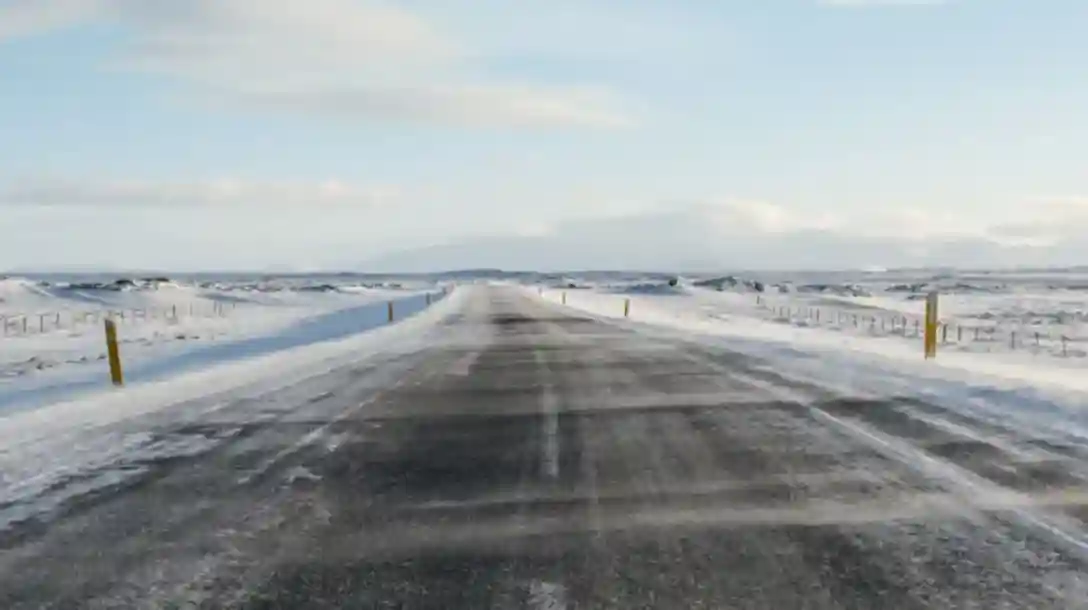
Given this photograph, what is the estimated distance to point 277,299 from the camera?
2704 inches

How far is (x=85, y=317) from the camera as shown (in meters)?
42.9

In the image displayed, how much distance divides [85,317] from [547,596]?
4598 cm

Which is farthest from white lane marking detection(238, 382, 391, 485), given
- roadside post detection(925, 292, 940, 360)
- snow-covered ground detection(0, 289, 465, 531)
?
roadside post detection(925, 292, 940, 360)

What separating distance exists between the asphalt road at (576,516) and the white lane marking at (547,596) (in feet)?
0.04

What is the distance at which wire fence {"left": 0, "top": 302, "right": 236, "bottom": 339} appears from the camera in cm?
3347

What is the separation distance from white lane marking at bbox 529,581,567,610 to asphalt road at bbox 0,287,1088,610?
13 mm

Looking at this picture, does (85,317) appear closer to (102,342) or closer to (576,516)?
(102,342)

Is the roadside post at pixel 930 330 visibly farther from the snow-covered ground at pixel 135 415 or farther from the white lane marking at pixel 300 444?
the white lane marking at pixel 300 444

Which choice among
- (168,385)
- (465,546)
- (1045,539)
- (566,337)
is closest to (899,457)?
(1045,539)

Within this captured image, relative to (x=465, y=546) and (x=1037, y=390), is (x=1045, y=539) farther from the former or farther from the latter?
(x=1037, y=390)

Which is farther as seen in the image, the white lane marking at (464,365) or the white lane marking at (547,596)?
the white lane marking at (464,365)

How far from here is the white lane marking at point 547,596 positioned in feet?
12.5

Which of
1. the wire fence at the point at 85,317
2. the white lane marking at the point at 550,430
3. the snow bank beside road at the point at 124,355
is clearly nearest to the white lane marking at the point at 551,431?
the white lane marking at the point at 550,430

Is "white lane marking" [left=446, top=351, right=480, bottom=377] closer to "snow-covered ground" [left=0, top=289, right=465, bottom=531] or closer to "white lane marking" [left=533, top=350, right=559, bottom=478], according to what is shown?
"snow-covered ground" [left=0, top=289, right=465, bottom=531]
